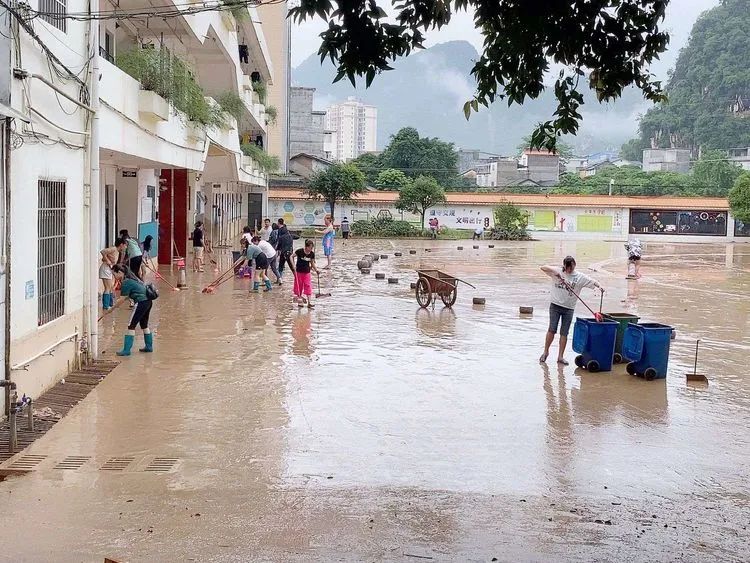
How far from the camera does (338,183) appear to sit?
5441 centimetres

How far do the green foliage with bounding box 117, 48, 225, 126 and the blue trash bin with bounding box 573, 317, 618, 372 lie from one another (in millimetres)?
9086

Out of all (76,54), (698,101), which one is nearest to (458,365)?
(76,54)

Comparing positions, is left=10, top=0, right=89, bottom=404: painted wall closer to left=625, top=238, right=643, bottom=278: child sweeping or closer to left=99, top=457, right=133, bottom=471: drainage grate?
left=99, top=457, right=133, bottom=471: drainage grate

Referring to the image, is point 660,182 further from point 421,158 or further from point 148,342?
point 148,342

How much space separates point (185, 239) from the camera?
27984 millimetres

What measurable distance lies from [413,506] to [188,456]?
7.37ft

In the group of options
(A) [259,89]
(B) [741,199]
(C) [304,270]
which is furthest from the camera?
(B) [741,199]

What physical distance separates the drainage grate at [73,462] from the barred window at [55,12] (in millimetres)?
4654

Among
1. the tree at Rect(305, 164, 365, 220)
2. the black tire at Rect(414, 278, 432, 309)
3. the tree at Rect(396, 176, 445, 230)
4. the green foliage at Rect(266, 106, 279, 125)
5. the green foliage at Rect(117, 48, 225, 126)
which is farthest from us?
the tree at Rect(396, 176, 445, 230)

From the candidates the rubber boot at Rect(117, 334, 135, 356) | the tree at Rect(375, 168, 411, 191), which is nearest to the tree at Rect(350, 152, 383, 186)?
the tree at Rect(375, 168, 411, 191)

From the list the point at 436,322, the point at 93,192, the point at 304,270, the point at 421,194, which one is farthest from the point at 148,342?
the point at 421,194

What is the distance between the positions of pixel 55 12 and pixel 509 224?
47.5 meters

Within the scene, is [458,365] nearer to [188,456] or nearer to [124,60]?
[188,456]

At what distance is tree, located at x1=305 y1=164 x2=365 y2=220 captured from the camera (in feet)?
178
